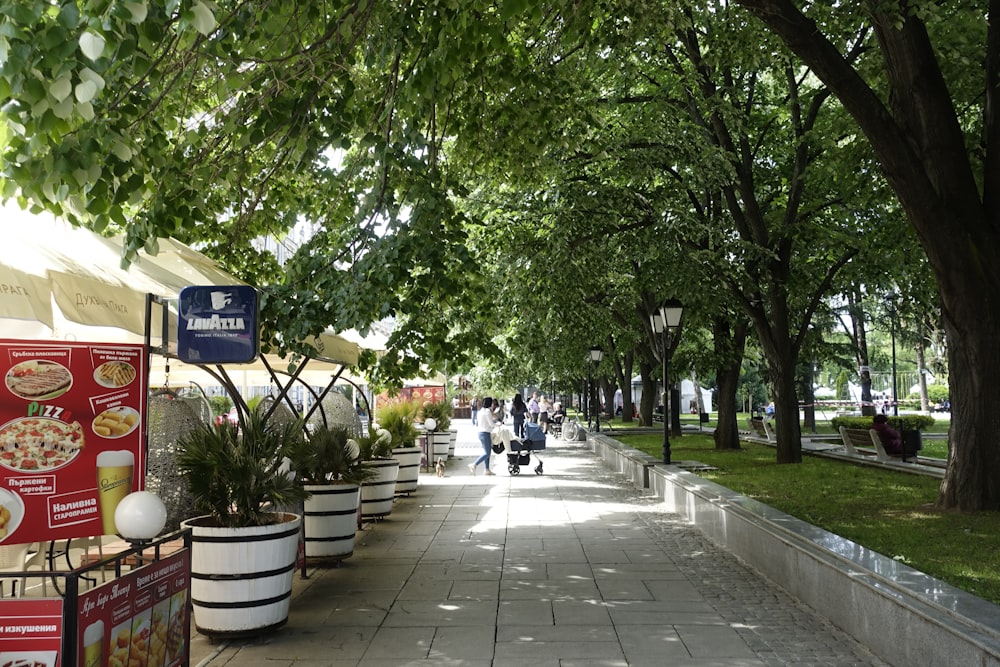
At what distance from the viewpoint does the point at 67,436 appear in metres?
5.20

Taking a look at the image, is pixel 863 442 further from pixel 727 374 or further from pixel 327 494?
pixel 327 494

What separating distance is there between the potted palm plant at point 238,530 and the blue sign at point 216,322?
58cm

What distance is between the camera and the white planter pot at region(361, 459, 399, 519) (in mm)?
11570

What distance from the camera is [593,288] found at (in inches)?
834

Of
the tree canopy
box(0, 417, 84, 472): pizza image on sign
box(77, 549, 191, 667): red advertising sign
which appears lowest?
box(77, 549, 191, 667): red advertising sign

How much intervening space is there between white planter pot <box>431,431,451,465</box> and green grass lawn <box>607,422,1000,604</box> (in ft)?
24.9

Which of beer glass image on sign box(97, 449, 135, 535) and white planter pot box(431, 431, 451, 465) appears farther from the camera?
white planter pot box(431, 431, 451, 465)

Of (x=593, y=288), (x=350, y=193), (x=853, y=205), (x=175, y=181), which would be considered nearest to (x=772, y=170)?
(x=853, y=205)

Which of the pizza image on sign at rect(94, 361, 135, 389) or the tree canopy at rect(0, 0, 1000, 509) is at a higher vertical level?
the tree canopy at rect(0, 0, 1000, 509)

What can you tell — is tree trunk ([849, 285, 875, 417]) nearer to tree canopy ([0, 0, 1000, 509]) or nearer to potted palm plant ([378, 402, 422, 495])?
tree canopy ([0, 0, 1000, 509])

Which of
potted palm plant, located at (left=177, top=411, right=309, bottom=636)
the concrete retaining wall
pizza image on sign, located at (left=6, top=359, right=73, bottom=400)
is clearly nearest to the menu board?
pizza image on sign, located at (left=6, top=359, right=73, bottom=400)

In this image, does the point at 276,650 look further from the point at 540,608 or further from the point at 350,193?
the point at 350,193

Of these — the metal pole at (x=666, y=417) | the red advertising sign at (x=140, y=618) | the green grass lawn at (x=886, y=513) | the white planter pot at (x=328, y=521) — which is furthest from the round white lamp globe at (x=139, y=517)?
the metal pole at (x=666, y=417)

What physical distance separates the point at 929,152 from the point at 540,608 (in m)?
6.28
